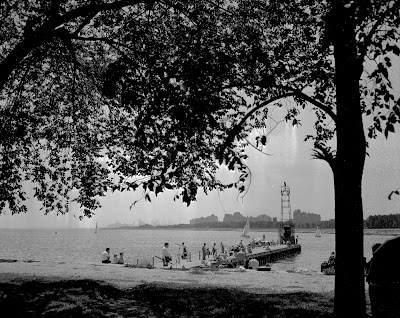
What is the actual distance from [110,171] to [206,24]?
305 inches

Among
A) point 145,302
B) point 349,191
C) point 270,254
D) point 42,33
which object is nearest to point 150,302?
point 145,302

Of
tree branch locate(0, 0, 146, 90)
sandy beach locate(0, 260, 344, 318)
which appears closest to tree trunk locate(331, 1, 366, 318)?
sandy beach locate(0, 260, 344, 318)

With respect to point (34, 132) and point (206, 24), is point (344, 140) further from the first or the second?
point (34, 132)

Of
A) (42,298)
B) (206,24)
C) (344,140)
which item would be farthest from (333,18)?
(42,298)

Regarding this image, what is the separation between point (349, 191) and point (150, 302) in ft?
19.9

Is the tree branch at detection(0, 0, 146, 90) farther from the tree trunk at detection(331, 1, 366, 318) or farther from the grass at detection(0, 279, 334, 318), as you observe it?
the tree trunk at detection(331, 1, 366, 318)

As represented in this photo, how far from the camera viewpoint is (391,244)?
6523mm

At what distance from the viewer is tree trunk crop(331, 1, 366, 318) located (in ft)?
27.7

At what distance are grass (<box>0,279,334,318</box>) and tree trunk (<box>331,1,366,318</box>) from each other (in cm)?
103

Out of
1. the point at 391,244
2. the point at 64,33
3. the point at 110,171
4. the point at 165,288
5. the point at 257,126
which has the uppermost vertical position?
the point at 64,33

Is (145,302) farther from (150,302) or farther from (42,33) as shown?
(42,33)

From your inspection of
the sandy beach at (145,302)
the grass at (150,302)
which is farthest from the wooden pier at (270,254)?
the grass at (150,302)

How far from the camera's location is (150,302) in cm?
1070

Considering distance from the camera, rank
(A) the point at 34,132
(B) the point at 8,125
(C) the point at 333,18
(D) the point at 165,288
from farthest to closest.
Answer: (A) the point at 34,132
(B) the point at 8,125
(D) the point at 165,288
(C) the point at 333,18
